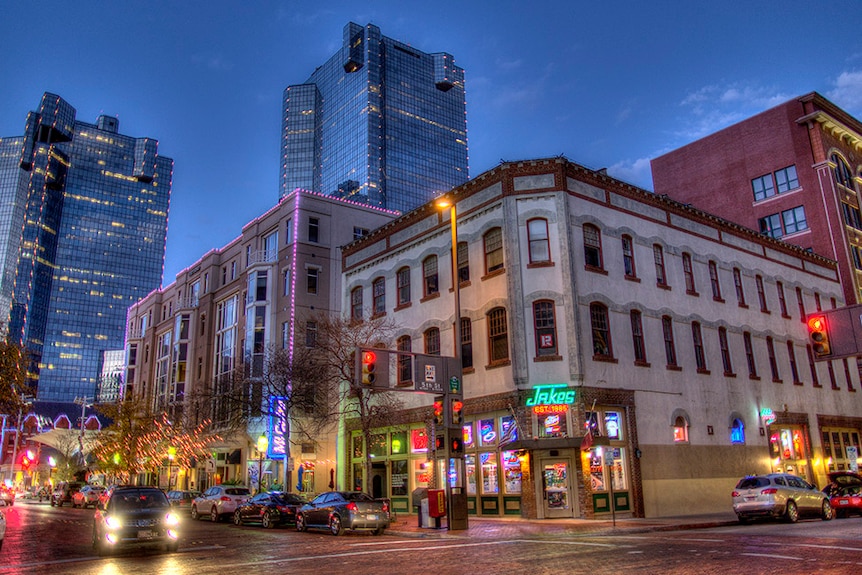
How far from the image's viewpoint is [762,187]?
51.7m

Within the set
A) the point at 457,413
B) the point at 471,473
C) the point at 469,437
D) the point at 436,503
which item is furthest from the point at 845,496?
the point at 436,503

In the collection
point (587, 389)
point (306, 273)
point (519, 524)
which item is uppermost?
point (306, 273)

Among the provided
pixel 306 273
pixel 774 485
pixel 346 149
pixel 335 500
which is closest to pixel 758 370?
pixel 774 485

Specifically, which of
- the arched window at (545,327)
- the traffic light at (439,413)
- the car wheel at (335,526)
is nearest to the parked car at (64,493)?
the car wheel at (335,526)

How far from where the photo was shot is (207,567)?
13.1m

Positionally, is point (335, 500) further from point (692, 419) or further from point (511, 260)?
point (692, 419)

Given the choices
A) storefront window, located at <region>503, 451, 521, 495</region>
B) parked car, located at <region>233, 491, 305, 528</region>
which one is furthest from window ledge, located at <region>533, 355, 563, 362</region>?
parked car, located at <region>233, 491, 305, 528</region>

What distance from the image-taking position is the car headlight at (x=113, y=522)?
16.5 m

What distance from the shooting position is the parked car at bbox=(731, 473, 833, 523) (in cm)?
2206

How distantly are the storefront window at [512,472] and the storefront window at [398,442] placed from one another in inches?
271

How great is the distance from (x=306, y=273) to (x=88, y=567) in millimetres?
32761

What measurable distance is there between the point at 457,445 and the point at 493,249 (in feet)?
32.0

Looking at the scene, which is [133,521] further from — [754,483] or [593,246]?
[593,246]

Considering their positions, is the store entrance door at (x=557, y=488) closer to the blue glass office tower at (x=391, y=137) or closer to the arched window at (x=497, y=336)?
the arched window at (x=497, y=336)
